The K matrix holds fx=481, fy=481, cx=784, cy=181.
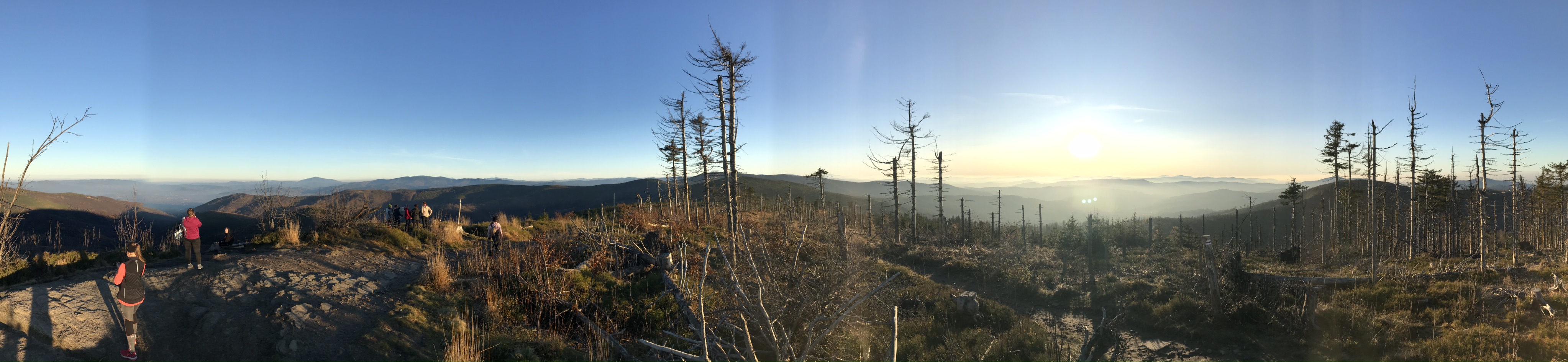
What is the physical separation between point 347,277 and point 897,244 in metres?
20.6

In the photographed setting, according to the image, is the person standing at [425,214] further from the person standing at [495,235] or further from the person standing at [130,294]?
the person standing at [130,294]

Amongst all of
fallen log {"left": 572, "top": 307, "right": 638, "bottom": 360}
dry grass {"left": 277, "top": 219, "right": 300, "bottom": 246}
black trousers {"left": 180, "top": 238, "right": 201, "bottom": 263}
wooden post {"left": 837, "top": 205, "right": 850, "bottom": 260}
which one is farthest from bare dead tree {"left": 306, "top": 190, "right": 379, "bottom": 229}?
wooden post {"left": 837, "top": 205, "right": 850, "bottom": 260}

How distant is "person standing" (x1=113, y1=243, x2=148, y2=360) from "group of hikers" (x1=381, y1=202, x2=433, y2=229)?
9.90 metres

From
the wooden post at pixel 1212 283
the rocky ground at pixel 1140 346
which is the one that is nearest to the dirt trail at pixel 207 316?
the rocky ground at pixel 1140 346

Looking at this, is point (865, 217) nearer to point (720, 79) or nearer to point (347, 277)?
point (720, 79)

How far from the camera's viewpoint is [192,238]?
323 inches

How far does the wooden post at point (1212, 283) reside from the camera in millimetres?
9641

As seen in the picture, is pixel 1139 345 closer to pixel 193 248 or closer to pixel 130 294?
pixel 130 294

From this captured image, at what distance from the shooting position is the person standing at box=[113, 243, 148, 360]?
5465 millimetres

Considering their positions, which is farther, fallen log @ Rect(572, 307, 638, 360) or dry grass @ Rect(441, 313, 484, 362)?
fallen log @ Rect(572, 307, 638, 360)

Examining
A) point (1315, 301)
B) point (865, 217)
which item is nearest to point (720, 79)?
point (1315, 301)

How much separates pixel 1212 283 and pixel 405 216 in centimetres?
2237

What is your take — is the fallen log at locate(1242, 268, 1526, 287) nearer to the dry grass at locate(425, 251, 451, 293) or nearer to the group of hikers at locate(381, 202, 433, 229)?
the dry grass at locate(425, 251, 451, 293)

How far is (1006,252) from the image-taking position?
74.9 feet
